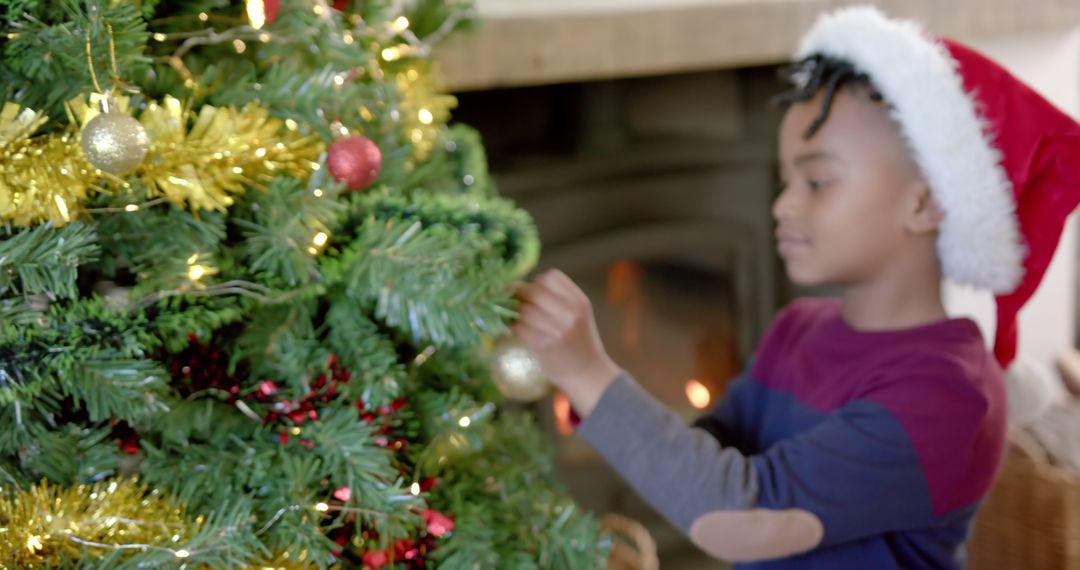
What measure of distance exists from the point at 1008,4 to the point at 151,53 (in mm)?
1580

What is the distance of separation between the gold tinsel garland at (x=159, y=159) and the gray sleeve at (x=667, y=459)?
373 mm

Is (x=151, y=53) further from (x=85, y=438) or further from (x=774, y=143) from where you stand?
(x=774, y=143)

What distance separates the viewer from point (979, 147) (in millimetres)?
944

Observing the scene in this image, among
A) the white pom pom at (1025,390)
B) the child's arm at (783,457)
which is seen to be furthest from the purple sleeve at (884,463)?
the white pom pom at (1025,390)

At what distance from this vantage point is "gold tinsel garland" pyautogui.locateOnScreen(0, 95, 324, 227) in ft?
2.03

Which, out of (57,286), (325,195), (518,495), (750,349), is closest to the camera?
(57,286)

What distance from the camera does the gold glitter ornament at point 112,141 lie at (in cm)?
59

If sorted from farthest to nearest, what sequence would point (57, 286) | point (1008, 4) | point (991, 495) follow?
point (1008, 4) → point (991, 495) → point (57, 286)

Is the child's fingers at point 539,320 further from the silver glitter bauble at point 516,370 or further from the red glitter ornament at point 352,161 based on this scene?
the red glitter ornament at point 352,161

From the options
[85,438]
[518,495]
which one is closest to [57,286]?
A: [85,438]

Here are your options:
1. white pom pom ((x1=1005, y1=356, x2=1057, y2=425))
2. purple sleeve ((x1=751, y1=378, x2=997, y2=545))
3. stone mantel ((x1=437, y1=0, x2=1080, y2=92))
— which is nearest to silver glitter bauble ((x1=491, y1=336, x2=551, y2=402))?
purple sleeve ((x1=751, y1=378, x2=997, y2=545))

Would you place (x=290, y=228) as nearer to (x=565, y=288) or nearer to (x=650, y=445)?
(x=565, y=288)

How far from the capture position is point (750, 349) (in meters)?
1.94

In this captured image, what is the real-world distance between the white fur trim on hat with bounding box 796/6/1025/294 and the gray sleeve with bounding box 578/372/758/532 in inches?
11.9
